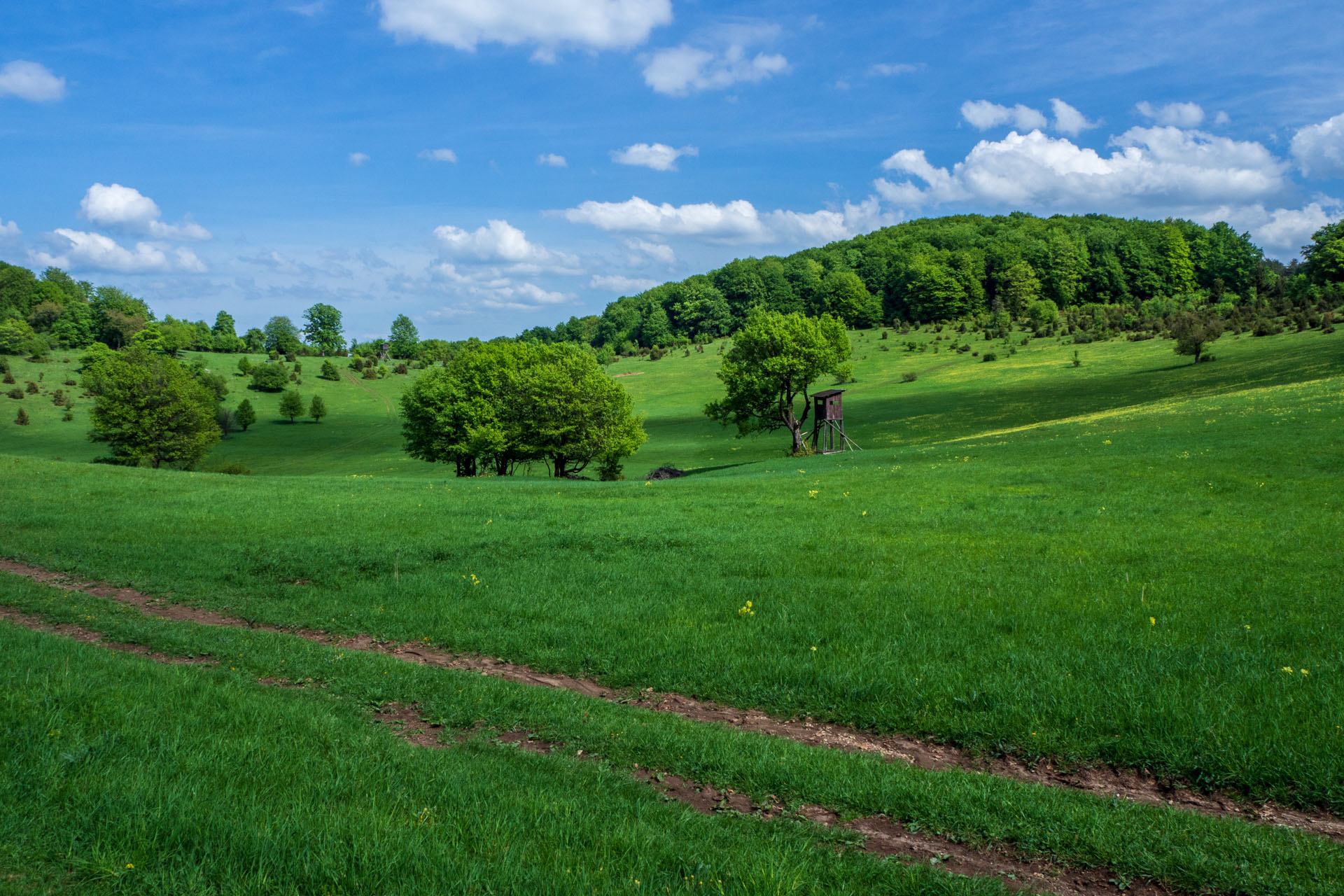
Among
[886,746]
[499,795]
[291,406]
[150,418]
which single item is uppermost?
[291,406]

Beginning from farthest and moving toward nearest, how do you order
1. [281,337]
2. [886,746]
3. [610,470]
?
[281,337] → [610,470] → [886,746]

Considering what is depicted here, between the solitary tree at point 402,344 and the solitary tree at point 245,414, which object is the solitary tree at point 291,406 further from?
the solitary tree at point 402,344

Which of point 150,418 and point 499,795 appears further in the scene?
point 150,418

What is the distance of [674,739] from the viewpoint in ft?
24.1

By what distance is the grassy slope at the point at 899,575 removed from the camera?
804 cm

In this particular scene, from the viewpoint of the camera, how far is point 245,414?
103 metres

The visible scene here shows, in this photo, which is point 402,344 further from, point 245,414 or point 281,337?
point 245,414

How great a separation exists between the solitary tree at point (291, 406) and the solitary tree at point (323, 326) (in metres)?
89.4

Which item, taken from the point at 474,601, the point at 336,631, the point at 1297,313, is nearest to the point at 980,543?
the point at 474,601

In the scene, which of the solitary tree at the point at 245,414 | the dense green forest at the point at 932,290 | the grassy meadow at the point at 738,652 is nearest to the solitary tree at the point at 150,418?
the solitary tree at the point at 245,414

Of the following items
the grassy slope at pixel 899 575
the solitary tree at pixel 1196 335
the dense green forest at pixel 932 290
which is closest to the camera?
the grassy slope at pixel 899 575

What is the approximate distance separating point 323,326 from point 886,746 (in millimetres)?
213989

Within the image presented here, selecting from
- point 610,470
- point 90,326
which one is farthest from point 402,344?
point 610,470

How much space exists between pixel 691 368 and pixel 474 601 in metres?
120
